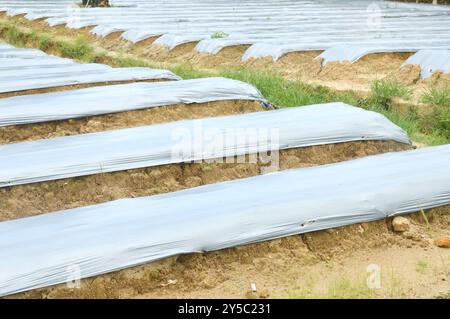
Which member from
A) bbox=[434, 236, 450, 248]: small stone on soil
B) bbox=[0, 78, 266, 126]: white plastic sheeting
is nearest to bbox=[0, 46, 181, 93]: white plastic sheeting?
bbox=[0, 78, 266, 126]: white plastic sheeting

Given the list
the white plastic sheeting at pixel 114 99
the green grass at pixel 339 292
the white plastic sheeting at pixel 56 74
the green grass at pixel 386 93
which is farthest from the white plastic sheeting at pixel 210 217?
the white plastic sheeting at pixel 56 74

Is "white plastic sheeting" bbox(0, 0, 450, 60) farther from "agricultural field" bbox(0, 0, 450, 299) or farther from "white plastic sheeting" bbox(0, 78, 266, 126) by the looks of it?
"white plastic sheeting" bbox(0, 78, 266, 126)

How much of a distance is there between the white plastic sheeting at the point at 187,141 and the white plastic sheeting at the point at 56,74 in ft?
5.55

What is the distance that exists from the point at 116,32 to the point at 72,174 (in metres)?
6.12

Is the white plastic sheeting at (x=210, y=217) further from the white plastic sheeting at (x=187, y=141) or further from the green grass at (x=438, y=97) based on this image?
the green grass at (x=438, y=97)

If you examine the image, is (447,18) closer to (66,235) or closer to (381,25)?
(381,25)

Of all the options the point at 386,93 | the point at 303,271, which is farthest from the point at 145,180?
the point at 386,93

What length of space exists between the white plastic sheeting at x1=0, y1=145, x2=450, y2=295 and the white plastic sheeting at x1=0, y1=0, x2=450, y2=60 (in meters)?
3.56

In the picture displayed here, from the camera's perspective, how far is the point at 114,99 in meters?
4.66

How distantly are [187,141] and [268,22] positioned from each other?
626 centimetres

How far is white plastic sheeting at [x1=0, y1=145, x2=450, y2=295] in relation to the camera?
252 centimetres

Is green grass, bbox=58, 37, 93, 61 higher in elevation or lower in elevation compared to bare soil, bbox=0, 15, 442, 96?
lower

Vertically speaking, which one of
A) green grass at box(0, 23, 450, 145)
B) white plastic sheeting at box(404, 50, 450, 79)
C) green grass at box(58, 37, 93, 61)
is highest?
white plastic sheeting at box(404, 50, 450, 79)

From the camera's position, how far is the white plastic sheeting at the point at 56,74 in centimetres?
544
